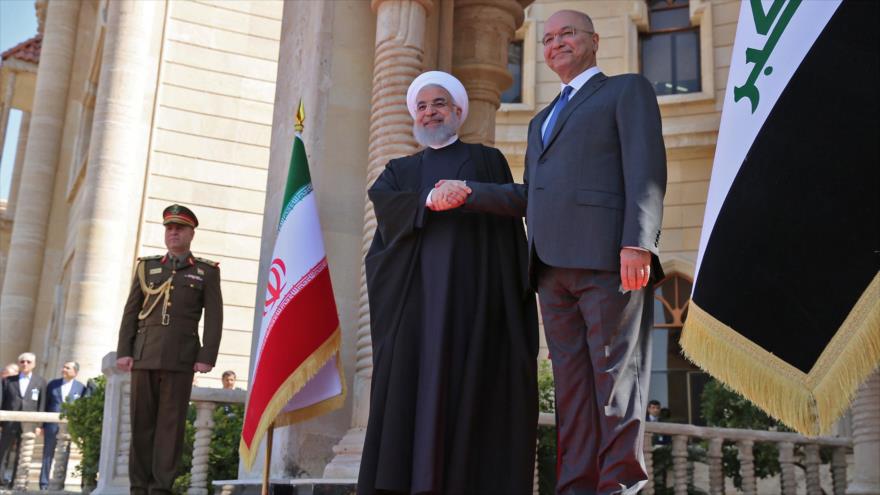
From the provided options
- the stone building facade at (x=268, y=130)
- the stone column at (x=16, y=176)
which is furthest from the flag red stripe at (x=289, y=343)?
the stone column at (x=16, y=176)

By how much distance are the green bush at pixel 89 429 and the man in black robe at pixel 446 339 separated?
17.5 ft

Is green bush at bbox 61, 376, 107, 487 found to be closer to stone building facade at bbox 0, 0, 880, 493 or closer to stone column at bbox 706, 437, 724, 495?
stone building facade at bbox 0, 0, 880, 493

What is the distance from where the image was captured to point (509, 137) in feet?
54.6

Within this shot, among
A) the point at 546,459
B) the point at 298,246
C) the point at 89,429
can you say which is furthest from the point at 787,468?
the point at 89,429

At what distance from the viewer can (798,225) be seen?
8.91ft

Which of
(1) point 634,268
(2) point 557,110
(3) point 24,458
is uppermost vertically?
(2) point 557,110

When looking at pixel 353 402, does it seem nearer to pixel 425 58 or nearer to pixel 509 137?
pixel 425 58

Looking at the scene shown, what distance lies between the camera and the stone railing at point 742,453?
7.10 metres

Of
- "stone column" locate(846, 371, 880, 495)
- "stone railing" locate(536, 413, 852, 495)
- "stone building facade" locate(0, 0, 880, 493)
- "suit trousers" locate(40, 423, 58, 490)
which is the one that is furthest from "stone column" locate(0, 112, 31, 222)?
"stone column" locate(846, 371, 880, 495)

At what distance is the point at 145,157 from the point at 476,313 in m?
11.1

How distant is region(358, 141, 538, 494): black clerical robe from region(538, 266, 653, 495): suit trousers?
1.32 ft

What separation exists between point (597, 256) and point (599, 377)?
0.40 metres

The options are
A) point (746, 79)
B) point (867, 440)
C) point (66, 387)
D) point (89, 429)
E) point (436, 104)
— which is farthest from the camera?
point (66, 387)

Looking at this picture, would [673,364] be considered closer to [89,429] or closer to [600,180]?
[89,429]
